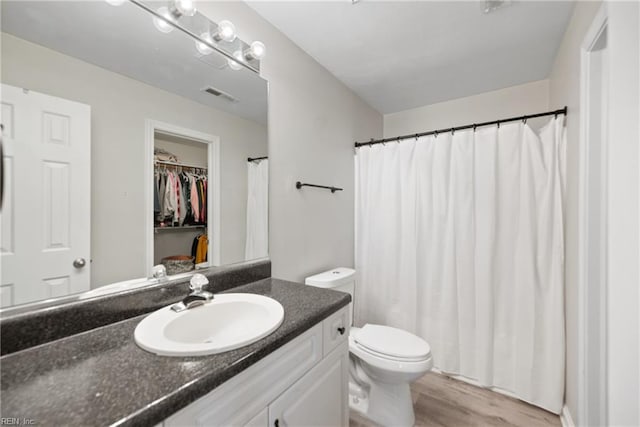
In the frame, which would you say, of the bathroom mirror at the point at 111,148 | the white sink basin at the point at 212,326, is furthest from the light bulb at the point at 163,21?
the white sink basin at the point at 212,326

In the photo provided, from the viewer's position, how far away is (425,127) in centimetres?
277

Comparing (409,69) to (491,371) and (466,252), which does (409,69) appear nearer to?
(466,252)

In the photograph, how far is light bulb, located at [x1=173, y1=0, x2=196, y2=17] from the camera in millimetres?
1067

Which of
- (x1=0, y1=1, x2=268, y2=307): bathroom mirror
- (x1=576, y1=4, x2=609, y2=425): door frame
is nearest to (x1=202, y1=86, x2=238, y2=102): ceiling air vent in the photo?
(x1=0, y1=1, x2=268, y2=307): bathroom mirror

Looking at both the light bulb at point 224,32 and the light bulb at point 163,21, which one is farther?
the light bulb at point 224,32

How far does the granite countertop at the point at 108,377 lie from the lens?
50cm

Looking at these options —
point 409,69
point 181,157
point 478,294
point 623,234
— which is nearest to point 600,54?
point 623,234

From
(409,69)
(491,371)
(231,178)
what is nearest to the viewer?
(231,178)

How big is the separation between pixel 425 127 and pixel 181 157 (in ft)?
8.04

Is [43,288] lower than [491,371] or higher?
higher

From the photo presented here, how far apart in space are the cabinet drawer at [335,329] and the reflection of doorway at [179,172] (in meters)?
0.61

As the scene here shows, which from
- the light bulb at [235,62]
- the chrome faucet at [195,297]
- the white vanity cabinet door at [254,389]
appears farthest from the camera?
the light bulb at [235,62]

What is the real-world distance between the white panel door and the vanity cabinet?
0.61 metres

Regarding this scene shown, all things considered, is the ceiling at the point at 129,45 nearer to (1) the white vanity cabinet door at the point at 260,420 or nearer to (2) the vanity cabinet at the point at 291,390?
(2) the vanity cabinet at the point at 291,390
